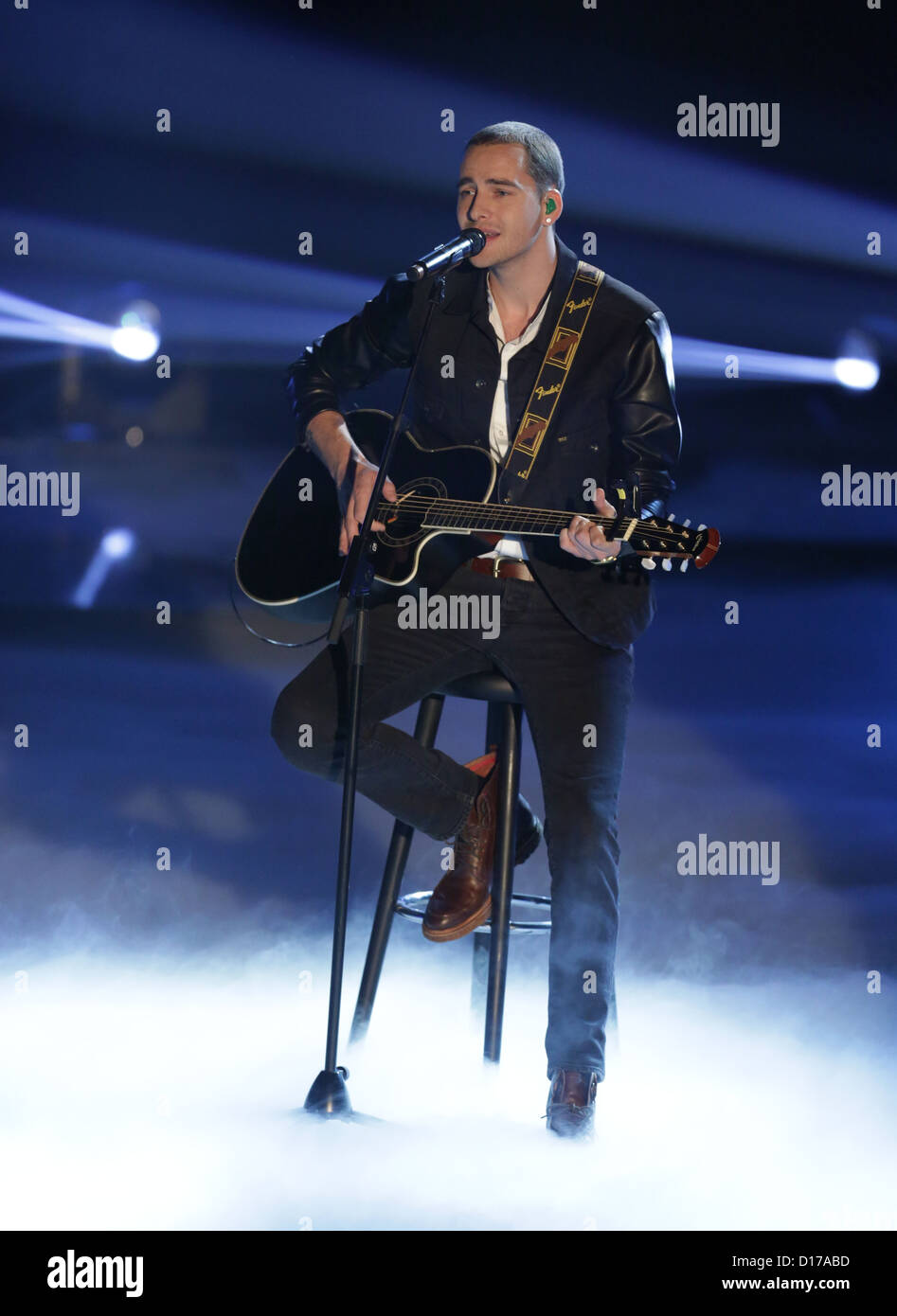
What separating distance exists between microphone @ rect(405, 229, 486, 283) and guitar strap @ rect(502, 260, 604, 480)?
418 mm

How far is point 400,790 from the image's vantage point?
276cm

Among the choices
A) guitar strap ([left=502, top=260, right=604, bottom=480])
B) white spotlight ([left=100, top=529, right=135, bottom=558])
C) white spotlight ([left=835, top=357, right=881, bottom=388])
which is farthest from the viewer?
white spotlight ([left=100, top=529, right=135, bottom=558])

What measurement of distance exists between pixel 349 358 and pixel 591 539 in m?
0.95

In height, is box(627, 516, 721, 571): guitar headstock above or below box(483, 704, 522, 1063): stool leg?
above

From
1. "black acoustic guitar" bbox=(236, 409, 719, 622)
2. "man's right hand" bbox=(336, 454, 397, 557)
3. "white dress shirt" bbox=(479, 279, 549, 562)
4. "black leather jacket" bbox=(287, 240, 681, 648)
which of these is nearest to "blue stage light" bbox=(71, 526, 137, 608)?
"black acoustic guitar" bbox=(236, 409, 719, 622)

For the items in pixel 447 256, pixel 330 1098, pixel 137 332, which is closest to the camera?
pixel 447 256

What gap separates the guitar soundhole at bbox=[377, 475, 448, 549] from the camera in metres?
2.72

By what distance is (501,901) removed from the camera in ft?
8.82

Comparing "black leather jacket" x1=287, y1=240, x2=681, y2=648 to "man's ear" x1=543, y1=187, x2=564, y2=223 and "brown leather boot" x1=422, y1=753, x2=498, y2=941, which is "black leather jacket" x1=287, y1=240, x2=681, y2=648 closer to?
"man's ear" x1=543, y1=187, x2=564, y2=223

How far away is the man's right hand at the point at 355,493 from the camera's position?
2619mm

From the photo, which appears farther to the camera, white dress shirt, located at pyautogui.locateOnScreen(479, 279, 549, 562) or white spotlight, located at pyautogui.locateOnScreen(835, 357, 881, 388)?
white spotlight, located at pyautogui.locateOnScreen(835, 357, 881, 388)
